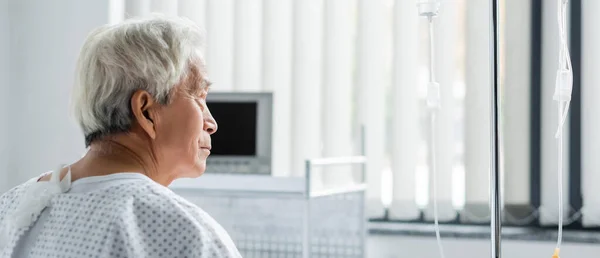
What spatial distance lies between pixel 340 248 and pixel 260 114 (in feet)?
1.92

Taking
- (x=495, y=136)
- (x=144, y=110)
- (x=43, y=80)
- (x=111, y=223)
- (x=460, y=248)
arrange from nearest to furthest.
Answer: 1. (x=111, y=223)
2. (x=144, y=110)
3. (x=495, y=136)
4. (x=460, y=248)
5. (x=43, y=80)

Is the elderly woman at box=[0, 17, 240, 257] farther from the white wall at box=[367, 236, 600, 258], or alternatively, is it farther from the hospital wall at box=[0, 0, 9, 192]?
the hospital wall at box=[0, 0, 9, 192]

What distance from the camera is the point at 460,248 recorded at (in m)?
2.77

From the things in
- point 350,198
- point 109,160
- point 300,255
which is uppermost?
point 109,160

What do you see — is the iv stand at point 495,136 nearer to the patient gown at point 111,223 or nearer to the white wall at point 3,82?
the patient gown at point 111,223

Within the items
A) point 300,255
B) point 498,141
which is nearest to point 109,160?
point 498,141

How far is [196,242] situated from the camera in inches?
38.3

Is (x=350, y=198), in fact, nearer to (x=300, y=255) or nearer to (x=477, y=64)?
(x=300, y=255)

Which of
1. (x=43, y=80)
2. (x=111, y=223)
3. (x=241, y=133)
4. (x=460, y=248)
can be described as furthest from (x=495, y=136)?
(x=43, y=80)

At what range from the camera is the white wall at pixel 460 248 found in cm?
269

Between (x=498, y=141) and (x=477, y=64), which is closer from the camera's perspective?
(x=498, y=141)

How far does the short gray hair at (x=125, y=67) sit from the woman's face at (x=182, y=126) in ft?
0.08

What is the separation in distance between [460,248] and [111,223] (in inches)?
78.9

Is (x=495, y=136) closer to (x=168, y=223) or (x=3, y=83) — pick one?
(x=168, y=223)
